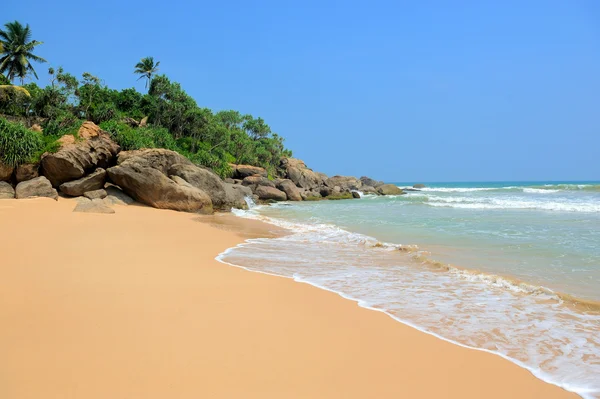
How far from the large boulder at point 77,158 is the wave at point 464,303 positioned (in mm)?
13233

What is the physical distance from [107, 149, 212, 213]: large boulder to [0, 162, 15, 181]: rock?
4.35 m

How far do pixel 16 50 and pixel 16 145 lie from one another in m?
30.3

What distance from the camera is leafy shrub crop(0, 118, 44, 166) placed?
17.7 m

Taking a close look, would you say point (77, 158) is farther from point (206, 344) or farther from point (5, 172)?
point (206, 344)

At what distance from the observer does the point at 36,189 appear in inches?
675

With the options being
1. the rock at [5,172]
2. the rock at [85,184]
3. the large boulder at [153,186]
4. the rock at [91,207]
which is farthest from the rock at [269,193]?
the rock at [91,207]

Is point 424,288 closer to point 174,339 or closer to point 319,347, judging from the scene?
point 319,347

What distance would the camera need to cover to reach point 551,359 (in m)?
3.76

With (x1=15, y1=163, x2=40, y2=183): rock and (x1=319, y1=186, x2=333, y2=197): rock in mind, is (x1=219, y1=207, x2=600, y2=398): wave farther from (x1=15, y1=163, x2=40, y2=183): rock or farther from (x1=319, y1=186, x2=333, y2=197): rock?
(x1=319, y1=186, x2=333, y2=197): rock

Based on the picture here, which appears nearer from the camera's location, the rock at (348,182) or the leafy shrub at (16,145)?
the leafy shrub at (16,145)

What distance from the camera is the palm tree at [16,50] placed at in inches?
1549

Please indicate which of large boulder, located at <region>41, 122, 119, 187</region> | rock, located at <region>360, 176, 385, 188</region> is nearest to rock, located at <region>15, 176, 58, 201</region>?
large boulder, located at <region>41, 122, 119, 187</region>

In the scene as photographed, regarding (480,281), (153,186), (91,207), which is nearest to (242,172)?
(153,186)

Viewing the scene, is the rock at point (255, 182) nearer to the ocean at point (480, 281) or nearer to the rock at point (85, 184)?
the rock at point (85, 184)
